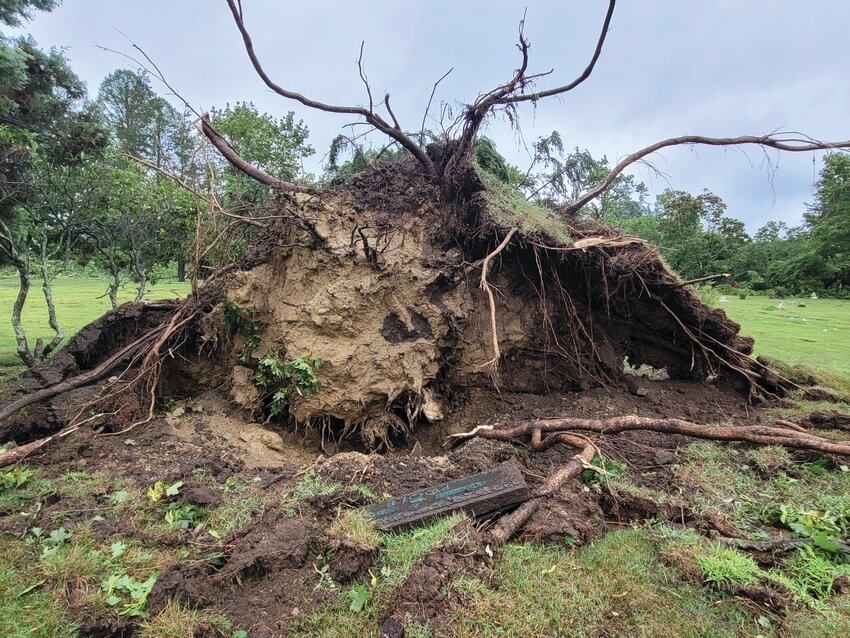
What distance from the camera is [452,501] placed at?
302cm

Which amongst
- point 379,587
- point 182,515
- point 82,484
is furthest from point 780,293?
point 82,484

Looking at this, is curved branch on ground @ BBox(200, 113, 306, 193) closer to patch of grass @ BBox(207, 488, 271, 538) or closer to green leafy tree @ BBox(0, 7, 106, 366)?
patch of grass @ BBox(207, 488, 271, 538)

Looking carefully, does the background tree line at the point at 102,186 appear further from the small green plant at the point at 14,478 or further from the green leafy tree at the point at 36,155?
the small green plant at the point at 14,478

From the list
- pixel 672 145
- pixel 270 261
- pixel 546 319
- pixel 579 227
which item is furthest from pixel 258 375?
pixel 672 145

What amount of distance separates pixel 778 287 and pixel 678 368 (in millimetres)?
29694

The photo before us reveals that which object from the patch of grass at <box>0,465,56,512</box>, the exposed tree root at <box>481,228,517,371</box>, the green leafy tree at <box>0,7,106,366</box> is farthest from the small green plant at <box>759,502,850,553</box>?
the green leafy tree at <box>0,7,106,366</box>

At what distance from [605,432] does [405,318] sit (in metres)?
2.60

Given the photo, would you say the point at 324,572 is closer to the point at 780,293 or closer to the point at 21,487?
the point at 21,487

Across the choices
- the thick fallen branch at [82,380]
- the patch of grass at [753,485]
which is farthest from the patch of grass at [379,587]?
the thick fallen branch at [82,380]

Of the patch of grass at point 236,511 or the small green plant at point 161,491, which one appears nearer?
the patch of grass at point 236,511

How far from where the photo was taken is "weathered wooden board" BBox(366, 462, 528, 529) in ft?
9.55

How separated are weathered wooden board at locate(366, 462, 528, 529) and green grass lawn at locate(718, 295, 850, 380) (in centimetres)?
683

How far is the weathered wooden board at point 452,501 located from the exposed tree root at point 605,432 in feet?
0.86

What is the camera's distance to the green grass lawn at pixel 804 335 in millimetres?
7800
